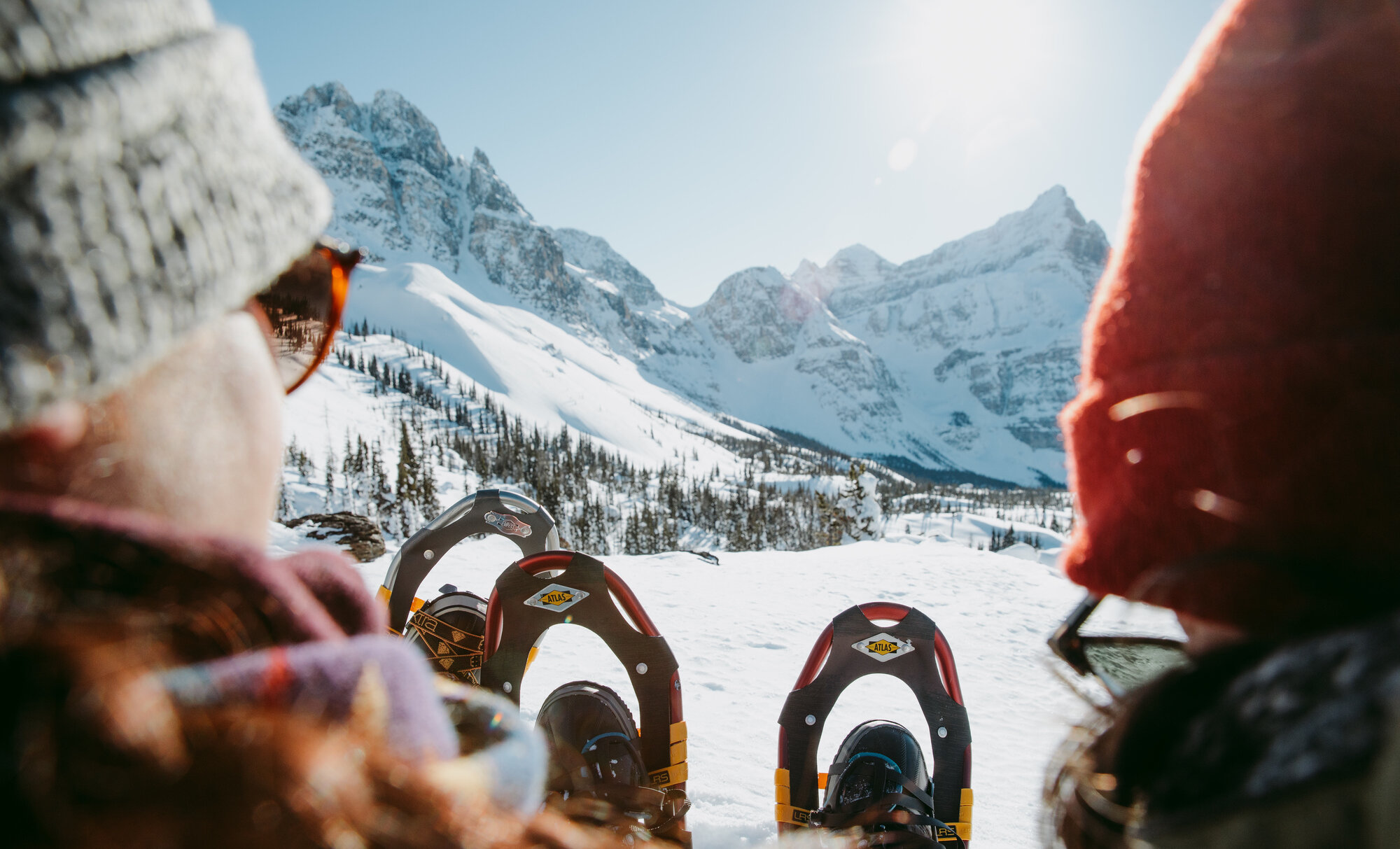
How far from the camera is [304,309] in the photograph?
1.25 metres

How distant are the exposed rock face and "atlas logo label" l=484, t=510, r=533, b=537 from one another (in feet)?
35.5

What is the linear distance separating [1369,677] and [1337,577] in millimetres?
231

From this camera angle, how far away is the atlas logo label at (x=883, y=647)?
284 cm

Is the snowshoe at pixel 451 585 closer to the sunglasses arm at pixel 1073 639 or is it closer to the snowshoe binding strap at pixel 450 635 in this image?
the snowshoe binding strap at pixel 450 635

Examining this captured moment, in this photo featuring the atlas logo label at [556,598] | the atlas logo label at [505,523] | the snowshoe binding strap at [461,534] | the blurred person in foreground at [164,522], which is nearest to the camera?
the blurred person in foreground at [164,522]

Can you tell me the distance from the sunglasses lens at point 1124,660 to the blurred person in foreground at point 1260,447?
19.5 inches

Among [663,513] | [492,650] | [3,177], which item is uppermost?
[3,177]

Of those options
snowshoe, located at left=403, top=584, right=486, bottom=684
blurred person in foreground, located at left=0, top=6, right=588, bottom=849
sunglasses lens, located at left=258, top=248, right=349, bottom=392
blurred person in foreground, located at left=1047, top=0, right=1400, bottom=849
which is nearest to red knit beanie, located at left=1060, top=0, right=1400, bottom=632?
blurred person in foreground, located at left=1047, top=0, right=1400, bottom=849

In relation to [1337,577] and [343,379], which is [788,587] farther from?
[343,379]

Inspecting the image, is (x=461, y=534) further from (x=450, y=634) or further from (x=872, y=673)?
(x=872, y=673)

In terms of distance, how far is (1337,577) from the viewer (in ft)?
2.20

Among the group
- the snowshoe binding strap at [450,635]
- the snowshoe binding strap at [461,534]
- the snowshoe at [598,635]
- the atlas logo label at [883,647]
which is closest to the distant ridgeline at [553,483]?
the snowshoe binding strap at [461,534]

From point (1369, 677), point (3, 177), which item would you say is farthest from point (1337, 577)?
point (3, 177)

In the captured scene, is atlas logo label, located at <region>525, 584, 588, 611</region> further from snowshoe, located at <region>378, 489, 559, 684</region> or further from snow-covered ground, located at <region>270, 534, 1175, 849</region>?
snow-covered ground, located at <region>270, 534, 1175, 849</region>
